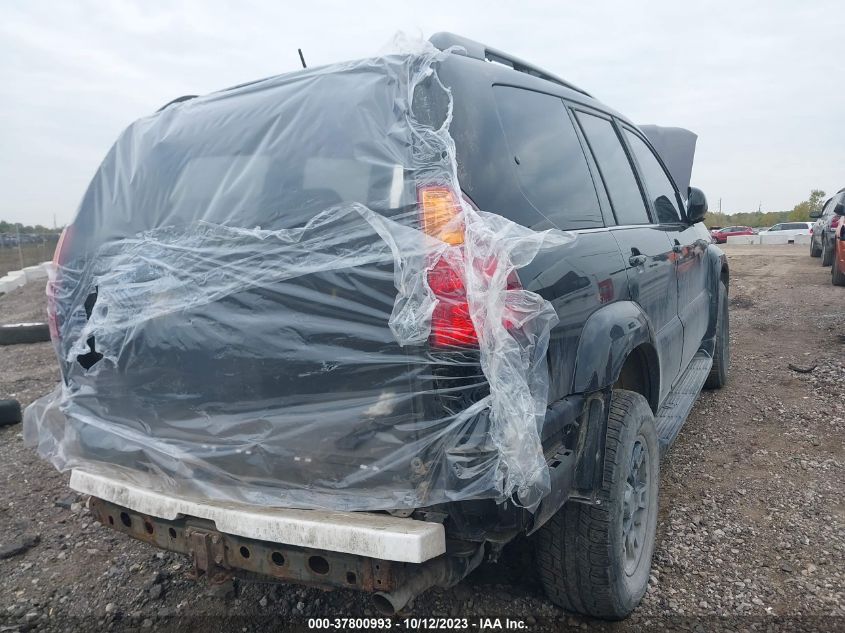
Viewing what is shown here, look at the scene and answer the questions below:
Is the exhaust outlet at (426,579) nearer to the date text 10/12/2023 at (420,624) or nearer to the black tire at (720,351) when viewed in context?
the date text 10/12/2023 at (420,624)

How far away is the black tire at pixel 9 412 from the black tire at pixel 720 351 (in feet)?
16.7

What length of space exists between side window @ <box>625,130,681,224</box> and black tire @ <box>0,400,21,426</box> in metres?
4.44

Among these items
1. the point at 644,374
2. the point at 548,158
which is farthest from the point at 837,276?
the point at 548,158

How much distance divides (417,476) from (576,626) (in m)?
1.09

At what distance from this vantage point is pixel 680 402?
3.60 meters

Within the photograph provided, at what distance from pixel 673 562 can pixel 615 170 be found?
Result: 5.78ft

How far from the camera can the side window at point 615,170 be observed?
2814mm

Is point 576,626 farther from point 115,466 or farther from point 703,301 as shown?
point 703,301

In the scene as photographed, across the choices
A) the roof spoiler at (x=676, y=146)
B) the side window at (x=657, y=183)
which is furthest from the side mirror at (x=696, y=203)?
the roof spoiler at (x=676, y=146)

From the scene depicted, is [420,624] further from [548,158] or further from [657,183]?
[657,183]

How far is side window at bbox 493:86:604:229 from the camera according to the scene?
206 cm

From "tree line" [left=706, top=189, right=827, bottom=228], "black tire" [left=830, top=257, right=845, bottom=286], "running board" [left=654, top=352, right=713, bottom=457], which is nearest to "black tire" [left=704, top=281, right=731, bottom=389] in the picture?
"running board" [left=654, top=352, right=713, bottom=457]

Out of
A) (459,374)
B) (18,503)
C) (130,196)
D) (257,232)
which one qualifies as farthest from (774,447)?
(18,503)

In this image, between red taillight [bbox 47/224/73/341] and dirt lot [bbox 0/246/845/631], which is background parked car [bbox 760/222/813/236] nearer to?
dirt lot [bbox 0/246/845/631]
